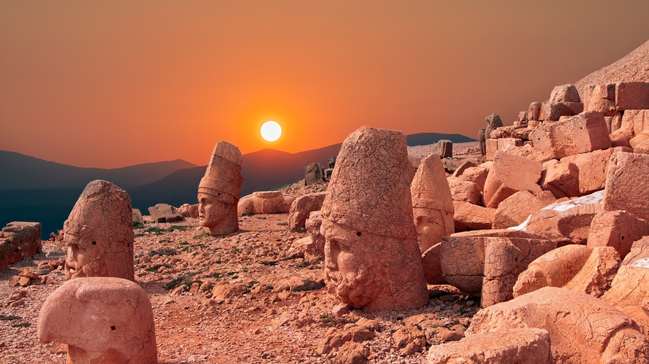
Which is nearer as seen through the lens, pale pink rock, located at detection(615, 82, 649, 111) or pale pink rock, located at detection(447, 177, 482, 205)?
pale pink rock, located at detection(447, 177, 482, 205)

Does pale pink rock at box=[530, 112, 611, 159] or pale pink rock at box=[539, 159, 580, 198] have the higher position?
pale pink rock at box=[530, 112, 611, 159]

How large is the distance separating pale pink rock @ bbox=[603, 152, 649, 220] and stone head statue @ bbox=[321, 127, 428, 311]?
2336 millimetres

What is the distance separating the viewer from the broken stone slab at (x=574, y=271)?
5074mm

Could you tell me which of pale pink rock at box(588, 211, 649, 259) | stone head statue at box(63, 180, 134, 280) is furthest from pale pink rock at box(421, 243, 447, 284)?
stone head statue at box(63, 180, 134, 280)

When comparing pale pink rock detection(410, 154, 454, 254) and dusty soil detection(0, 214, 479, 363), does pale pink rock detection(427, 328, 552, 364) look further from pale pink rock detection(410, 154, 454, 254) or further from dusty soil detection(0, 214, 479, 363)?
pale pink rock detection(410, 154, 454, 254)

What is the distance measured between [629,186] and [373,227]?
117 inches

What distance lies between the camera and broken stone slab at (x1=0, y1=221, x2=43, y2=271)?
37.5 feet

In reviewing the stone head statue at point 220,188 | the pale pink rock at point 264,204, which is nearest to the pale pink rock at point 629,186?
the stone head statue at point 220,188

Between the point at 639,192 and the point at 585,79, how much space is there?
1063 inches

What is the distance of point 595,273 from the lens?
5.10 metres

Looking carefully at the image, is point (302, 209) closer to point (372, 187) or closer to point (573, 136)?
point (573, 136)

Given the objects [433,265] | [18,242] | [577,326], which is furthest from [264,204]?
[577,326]

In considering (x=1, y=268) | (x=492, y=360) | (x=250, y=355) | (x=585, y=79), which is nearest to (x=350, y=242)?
(x=250, y=355)

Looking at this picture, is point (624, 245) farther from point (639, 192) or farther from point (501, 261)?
point (501, 261)
